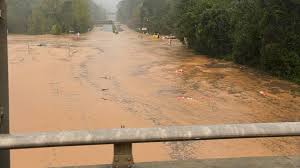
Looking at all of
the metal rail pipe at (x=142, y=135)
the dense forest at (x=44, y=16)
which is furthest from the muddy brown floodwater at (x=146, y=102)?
the dense forest at (x=44, y=16)

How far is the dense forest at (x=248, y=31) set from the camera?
23.0 meters

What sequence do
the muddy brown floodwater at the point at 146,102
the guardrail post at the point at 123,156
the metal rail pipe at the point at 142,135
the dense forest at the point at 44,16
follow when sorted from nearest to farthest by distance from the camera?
the metal rail pipe at the point at 142,135
the guardrail post at the point at 123,156
the muddy brown floodwater at the point at 146,102
the dense forest at the point at 44,16

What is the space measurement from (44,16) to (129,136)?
2865 inches

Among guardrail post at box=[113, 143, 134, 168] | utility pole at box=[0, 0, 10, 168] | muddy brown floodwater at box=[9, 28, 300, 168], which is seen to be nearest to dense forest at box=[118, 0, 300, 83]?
muddy brown floodwater at box=[9, 28, 300, 168]

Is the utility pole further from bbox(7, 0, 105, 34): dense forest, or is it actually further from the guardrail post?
bbox(7, 0, 105, 34): dense forest

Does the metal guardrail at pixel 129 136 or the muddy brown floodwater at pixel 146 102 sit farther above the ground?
the metal guardrail at pixel 129 136

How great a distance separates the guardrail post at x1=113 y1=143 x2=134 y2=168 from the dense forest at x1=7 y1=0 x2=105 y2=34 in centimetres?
6778

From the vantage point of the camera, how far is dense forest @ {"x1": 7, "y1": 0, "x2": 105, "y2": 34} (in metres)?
72.1

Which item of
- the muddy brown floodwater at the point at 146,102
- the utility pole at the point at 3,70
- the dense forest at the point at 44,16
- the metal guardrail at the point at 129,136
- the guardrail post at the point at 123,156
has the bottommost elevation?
the muddy brown floodwater at the point at 146,102

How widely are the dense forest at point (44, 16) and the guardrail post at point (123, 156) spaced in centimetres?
6778

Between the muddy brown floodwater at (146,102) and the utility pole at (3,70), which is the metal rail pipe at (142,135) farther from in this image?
the muddy brown floodwater at (146,102)

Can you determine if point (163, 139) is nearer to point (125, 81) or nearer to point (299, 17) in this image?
point (125, 81)

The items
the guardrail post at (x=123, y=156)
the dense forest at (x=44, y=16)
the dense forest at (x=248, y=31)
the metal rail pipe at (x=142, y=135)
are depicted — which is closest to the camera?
the metal rail pipe at (x=142, y=135)

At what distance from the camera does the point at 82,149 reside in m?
10.5
